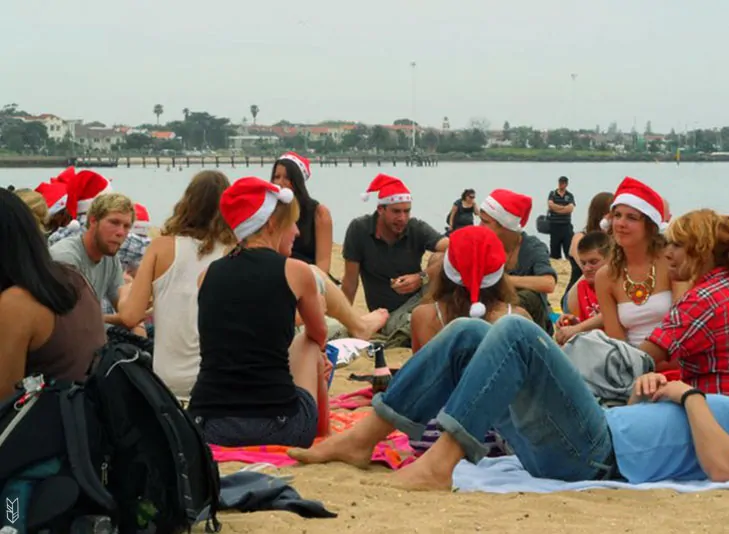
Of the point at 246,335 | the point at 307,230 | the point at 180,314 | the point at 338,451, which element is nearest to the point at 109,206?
the point at 180,314

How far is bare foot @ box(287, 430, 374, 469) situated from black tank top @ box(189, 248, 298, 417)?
0.30m

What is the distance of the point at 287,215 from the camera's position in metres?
5.11

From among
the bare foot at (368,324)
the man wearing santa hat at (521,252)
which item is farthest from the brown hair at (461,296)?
the man wearing santa hat at (521,252)

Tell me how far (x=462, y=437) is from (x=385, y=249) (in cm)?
490

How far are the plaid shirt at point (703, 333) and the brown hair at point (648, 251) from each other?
38.3 inches

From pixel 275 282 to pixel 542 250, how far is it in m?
2.98

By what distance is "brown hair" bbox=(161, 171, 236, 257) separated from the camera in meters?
6.29

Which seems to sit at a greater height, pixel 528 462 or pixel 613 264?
pixel 613 264

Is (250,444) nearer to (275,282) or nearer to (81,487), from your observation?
(275,282)

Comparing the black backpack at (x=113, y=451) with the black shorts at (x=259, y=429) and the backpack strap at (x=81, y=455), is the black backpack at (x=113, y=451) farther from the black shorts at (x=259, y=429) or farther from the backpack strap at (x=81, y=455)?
the black shorts at (x=259, y=429)

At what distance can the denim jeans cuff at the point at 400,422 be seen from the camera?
455 cm

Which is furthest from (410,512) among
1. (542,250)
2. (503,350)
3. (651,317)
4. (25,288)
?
(542,250)

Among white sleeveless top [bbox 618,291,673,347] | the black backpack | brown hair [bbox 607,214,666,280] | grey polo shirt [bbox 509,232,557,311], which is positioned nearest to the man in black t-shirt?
grey polo shirt [bbox 509,232,557,311]

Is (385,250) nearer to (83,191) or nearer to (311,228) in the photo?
(311,228)
